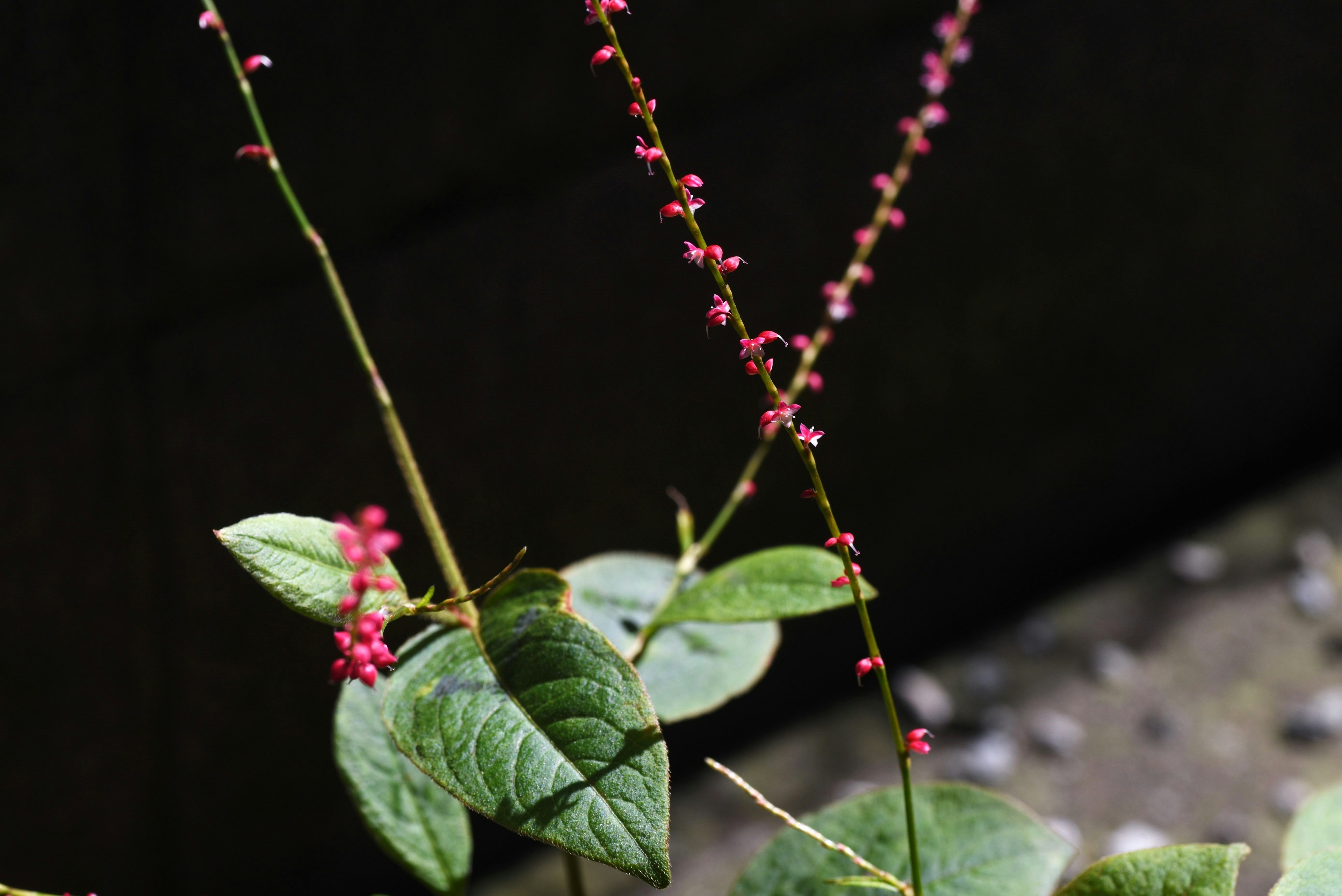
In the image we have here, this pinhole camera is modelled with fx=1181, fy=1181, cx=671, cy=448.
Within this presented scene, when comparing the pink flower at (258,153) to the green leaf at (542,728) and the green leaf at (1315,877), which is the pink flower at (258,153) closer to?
the green leaf at (542,728)

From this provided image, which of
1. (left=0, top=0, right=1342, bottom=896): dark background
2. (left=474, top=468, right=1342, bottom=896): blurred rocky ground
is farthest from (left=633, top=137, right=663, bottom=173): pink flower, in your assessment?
(left=474, top=468, right=1342, bottom=896): blurred rocky ground

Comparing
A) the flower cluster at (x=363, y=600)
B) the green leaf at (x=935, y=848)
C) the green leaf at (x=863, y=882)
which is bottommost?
the green leaf at (x=935, y=848)

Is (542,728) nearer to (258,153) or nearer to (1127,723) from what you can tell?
(258,153)

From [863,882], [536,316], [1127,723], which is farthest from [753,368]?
[1127,723]

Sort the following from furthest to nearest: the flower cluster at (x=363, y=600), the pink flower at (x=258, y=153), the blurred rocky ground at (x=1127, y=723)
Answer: the blurred rocky ground at (x=1127, y=723)
the pink flower at (x=258, y=153)
the flower cluster at (x=363, y=600)

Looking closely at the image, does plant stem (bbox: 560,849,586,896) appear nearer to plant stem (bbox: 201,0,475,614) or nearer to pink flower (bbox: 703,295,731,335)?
plant stem (bbox: 201,0,475,614)

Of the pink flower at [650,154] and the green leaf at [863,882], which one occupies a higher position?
the pink flower at [650,154]

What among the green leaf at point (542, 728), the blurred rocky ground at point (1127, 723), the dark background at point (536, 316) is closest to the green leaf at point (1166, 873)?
the green leaf at point (542, 728)
